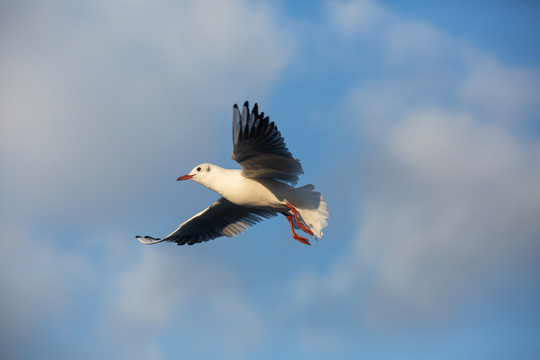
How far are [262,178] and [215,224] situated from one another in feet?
9.55

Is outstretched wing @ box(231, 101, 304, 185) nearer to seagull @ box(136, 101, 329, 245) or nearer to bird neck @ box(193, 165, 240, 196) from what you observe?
seagull @ box(136, 101, 329, 245)

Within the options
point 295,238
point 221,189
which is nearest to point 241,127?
point 221,189

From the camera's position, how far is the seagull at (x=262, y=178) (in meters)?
10.8

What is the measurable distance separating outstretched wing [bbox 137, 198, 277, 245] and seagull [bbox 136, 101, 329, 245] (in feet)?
0.50

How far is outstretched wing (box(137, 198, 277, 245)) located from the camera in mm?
14195

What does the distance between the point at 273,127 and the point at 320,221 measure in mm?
2259

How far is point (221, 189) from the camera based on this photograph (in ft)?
40.3

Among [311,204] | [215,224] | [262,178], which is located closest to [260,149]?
[262,178]

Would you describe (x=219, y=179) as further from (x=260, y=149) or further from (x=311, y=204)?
(x=311, y=204)

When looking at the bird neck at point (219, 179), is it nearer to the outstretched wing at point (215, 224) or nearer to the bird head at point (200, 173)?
the bird head at point (200, 173)

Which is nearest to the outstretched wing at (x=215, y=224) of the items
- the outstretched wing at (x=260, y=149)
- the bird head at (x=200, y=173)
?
the bird head at (x=200, y=173)

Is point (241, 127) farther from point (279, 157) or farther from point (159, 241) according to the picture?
point (159, 241)

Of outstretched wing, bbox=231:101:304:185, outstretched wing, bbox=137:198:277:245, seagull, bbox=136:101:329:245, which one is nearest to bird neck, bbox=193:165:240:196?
seagull, bbox=136:101:329:245

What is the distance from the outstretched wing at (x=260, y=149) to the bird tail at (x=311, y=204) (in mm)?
300
